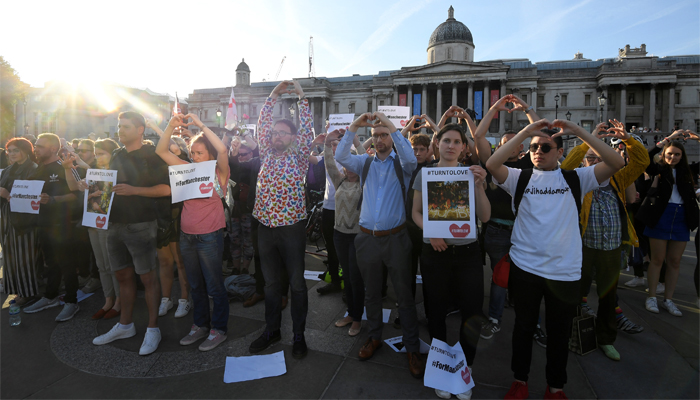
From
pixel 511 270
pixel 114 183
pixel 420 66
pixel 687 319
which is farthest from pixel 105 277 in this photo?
pixel 420 66

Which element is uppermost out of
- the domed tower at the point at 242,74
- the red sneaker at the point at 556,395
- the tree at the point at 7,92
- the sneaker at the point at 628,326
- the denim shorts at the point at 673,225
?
the domed tower at the point at 242,74

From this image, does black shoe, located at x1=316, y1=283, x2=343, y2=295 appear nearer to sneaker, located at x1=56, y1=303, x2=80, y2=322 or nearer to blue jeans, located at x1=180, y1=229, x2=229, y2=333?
blue jeans, located at x1=180, y1=229, x2=229, y2=333

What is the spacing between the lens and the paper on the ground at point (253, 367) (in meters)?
3.37

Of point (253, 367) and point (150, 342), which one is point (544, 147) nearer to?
point (253, 367)

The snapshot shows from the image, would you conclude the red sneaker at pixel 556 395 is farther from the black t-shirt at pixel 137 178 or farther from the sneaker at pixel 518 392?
the black t-shirt at pixel 137 178

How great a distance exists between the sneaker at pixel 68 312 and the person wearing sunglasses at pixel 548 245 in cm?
573

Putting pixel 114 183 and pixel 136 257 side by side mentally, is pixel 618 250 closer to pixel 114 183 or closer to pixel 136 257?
pixel 136 257

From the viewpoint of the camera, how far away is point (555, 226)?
9.40 ft

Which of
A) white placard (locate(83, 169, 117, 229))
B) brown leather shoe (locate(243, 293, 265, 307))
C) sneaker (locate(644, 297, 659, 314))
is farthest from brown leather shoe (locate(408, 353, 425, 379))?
sneaker (locate(644, 297, 659, 314))

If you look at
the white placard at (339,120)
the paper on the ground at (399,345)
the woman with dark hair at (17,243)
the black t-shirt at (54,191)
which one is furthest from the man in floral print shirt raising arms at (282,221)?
the woman with dark hair at (17,243)

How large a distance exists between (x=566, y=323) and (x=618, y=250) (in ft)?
5.63

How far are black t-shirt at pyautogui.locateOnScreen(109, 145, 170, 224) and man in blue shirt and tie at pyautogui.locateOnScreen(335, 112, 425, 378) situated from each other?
2271 mm

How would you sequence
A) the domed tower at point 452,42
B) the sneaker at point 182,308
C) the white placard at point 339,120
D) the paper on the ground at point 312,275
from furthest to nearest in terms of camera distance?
the domed tower at point 452,42
the white placard at point 339,120
the paper on the ground at point 312,275
the sneaker at point 182,308

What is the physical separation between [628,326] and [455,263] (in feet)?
10.0
